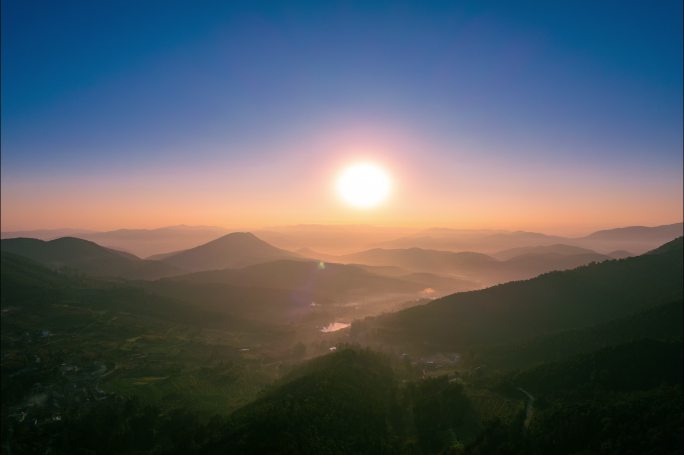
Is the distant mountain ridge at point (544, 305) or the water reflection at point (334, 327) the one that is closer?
the distant mountain ridge at point (544, 305)

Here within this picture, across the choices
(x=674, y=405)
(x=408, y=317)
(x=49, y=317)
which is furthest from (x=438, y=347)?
(x=49, y=317)

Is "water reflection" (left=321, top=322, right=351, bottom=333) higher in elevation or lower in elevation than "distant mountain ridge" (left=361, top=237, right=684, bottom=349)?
lower

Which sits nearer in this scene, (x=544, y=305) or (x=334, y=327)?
(x=544, y=305)

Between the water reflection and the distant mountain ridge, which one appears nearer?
the distant mountain ridge

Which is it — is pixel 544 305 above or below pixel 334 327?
above

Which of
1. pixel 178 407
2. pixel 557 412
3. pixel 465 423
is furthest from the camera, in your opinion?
pixel 178 407

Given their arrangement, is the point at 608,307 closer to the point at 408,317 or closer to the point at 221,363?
the point at 408,317

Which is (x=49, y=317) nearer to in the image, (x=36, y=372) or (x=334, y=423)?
(x=36, y=372)

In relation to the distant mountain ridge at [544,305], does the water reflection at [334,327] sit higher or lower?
lower

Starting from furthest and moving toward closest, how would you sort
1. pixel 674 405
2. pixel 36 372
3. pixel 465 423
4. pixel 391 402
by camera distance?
pixel 36 372 → pixel 391 402 → pixel 465 423 → pixel 674 405

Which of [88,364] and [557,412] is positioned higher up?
[557,412]

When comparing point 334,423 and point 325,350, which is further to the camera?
point 325,350
